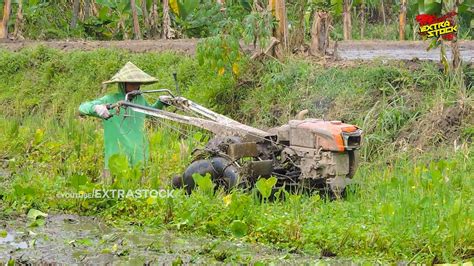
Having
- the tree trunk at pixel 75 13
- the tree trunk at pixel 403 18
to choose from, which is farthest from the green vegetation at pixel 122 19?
the tree trunk at pixel 403 18

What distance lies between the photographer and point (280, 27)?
13.3 metres

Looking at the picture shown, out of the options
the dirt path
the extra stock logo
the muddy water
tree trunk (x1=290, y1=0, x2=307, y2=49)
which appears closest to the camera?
the muddy water

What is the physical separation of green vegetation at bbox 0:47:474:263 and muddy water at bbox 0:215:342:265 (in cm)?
17

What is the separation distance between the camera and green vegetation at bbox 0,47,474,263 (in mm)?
6902

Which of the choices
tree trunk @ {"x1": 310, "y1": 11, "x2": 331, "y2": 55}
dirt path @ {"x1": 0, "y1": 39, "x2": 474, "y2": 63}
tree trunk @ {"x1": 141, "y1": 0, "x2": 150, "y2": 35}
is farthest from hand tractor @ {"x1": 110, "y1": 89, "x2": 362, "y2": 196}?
tree trunk @ {"x1": 141, "y1": 0, "x2": 150, "y2": 35}

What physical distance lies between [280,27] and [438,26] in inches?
108

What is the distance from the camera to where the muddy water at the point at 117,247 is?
268 inches

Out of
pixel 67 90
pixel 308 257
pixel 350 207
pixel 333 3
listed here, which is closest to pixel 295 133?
pixel 350 207

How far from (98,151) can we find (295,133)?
10.6 feet

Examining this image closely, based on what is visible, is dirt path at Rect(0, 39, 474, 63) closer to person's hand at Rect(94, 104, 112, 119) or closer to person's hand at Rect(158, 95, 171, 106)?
person's hand at Rect(158, 95, 171, 106)

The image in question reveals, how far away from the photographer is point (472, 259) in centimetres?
639

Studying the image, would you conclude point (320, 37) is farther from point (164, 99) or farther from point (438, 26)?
point (164, 99)

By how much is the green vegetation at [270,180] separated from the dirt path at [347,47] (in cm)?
50

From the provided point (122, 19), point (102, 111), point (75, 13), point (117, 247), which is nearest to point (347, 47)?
point (122, 19)
